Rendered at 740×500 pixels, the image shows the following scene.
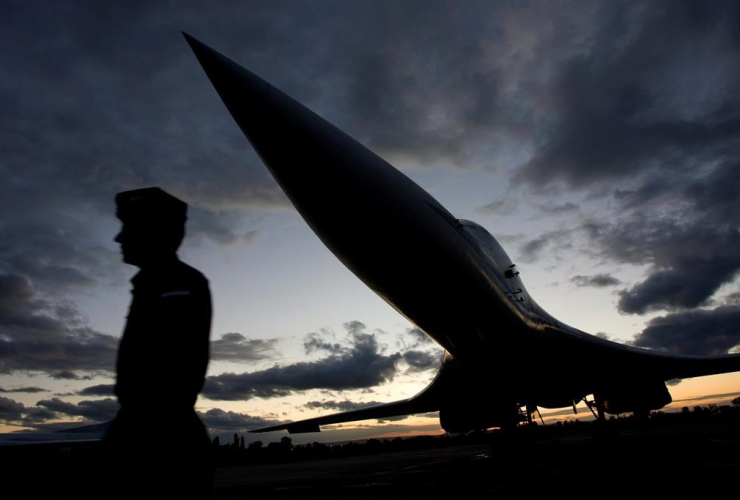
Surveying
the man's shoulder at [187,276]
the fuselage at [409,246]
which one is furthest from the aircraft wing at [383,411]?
the man's shoulder at [187,276]

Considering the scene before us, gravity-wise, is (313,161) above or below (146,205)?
above

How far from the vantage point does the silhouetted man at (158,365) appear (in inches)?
53.7

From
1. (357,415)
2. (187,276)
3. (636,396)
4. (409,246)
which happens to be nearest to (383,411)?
(357,415)

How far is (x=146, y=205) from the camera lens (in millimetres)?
1642

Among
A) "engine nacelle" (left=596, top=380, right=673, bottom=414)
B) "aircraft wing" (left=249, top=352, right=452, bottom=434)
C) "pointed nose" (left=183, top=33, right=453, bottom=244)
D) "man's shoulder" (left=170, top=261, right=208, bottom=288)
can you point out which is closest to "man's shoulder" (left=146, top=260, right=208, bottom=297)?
"man's shoulder" (left=170, top=261, right=208, bottom=288)

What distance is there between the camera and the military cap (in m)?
1.64

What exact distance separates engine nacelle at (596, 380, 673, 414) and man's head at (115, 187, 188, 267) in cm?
1395

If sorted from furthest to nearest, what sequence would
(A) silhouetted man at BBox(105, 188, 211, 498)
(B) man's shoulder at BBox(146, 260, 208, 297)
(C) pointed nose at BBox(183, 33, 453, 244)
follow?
(C) pointed nose at BBox(183, 33, 453, 244), (B) man's shoulder at BBox(146, 260, 208, 297), (A) silhouetted man at BBox(105, 188, 211, 498)

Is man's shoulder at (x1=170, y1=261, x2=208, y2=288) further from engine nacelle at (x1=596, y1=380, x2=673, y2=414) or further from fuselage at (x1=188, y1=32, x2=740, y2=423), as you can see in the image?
engine nacelle at (x1=596, y1=380, x2=673, y2=414)

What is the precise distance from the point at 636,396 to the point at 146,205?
14.3 meters

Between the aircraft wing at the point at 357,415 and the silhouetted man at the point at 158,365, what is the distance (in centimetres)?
1407

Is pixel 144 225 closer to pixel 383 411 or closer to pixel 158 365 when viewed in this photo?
pixel 158 365

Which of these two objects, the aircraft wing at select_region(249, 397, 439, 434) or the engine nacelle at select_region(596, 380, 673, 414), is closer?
the engine nacelle at select_region(596, 380, 673, 414)

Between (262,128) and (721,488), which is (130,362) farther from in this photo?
(721,488)
